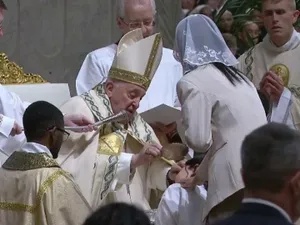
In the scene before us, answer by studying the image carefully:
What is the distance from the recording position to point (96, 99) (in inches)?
216

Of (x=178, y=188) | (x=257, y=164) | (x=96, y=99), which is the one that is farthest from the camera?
(x=96, y=99)

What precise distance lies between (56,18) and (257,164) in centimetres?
548

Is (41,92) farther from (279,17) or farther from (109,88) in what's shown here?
(279,17)

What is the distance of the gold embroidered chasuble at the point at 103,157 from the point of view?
5387mm

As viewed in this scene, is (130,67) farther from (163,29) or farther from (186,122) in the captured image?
(163,29)

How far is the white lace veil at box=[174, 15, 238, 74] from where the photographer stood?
487 cm

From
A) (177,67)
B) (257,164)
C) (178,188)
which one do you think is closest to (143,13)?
(177,67)

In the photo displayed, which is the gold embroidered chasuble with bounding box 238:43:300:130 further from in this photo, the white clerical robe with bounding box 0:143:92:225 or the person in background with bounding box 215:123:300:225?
the person in background with bounding box 215:123:300:225

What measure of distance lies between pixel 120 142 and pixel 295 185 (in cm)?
240

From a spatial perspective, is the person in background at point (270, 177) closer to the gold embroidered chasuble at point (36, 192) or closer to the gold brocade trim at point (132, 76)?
the gold embroidered chasuble at point (36, 192)

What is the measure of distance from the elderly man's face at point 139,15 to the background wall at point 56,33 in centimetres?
194

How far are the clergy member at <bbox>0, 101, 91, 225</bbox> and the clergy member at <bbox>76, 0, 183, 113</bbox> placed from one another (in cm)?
194

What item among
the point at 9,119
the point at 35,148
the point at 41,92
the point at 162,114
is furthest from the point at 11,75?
the point at 35,148

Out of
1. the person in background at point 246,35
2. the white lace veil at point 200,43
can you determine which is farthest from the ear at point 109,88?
the person in background at point 246,35
